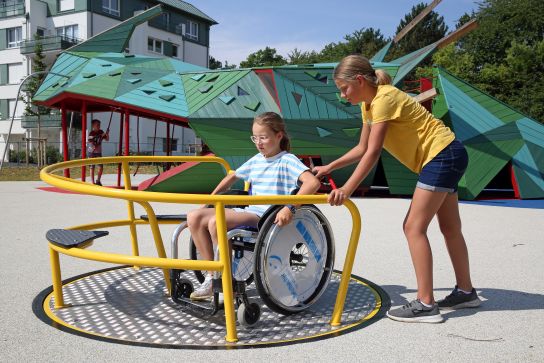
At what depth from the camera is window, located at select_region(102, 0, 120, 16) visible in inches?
1422

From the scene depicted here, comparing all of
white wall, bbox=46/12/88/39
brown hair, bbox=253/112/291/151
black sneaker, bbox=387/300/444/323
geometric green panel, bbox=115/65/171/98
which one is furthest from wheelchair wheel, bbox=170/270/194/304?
white wall, bbox=46/12/88/39

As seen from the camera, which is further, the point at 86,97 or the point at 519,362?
the point at 86,97

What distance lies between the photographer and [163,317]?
312cm

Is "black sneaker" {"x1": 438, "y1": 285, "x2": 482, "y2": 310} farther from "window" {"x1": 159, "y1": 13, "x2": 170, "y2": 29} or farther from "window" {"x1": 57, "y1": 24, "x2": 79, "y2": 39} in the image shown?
"window" {"x1": 159, "y1": 13, "x2": 170, "y2": 29}

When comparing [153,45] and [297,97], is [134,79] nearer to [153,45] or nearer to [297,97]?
[297,97]

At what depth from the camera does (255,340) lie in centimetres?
275

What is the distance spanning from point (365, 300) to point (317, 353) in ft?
3.47

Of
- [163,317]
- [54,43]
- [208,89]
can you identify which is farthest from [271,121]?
[54,43]

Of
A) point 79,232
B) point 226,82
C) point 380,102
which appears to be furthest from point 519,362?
point 226,82

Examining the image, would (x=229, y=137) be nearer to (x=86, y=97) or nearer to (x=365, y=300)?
(x=86, y=97)

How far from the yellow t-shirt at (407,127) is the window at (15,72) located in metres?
39.2

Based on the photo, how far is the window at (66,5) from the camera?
116 ft

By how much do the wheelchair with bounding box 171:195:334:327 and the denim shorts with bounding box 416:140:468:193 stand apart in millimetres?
677

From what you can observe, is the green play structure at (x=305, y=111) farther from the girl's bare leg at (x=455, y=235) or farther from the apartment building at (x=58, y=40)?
the apartment building at (x=58, y=40)
